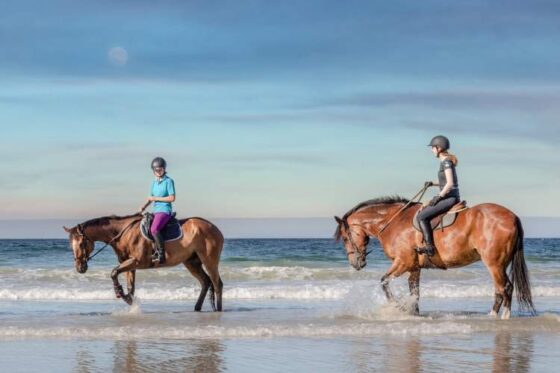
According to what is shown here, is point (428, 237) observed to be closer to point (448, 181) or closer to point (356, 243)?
point (448, 181)

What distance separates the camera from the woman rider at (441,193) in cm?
1111

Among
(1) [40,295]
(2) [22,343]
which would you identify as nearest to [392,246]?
(2) [22,343]

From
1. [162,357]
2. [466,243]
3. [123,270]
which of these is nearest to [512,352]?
[466,243]

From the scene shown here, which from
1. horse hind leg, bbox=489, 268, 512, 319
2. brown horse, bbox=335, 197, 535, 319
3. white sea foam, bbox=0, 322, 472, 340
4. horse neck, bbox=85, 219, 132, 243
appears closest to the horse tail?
brown horse, bbox=335, 197, 535, 319

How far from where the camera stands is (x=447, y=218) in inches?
451

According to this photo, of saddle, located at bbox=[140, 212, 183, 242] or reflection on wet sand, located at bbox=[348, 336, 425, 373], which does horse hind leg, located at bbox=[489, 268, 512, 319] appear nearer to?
reflection on wet sand, located at bbox=[348, 336, 425, 373]

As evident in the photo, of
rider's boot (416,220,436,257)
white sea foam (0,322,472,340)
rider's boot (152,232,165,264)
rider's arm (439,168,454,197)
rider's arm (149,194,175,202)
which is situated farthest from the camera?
rider's boot (152,232,165,264)

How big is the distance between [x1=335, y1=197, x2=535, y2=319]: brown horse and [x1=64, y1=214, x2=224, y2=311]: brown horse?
2.31 meters

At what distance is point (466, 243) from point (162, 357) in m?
5.32

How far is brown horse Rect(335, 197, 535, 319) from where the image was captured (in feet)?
36.6

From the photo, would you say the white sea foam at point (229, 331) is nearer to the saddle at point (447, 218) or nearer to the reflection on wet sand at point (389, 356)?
the reflection on wet sand at point (389, 356)

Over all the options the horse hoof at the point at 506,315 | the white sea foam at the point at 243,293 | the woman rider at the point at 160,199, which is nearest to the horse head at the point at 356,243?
the horse hoof at the point at 506,315

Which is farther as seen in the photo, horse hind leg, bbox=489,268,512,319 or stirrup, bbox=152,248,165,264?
stirrup, bbox=152,248,165,264

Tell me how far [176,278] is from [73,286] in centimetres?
351
